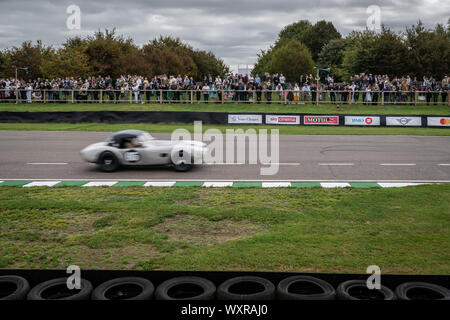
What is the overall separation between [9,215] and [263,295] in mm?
6604

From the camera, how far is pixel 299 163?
15.1m

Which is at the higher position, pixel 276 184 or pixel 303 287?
pixel 276 184

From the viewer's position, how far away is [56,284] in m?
5.20

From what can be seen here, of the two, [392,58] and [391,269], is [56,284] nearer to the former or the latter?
[391,269]

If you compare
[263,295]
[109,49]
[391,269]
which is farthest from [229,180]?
[109,49]

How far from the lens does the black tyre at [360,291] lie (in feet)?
16.4

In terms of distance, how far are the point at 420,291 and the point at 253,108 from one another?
28502 millimetres

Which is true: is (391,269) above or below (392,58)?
below

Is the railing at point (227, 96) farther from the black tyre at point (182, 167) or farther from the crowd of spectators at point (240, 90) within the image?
the black tyre at point (182, 167)

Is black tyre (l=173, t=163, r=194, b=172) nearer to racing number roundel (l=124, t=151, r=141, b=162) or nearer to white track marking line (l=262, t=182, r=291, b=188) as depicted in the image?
racing number roundel (l=124, t=151, r=141, b=162)

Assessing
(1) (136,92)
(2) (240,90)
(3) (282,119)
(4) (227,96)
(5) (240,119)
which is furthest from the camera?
(1) (136,92)

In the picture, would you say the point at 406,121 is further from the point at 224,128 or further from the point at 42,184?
the point at 42,184

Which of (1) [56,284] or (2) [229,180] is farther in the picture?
(2) [229,180]

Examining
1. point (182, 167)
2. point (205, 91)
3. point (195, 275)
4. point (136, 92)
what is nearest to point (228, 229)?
point (195, 275)
